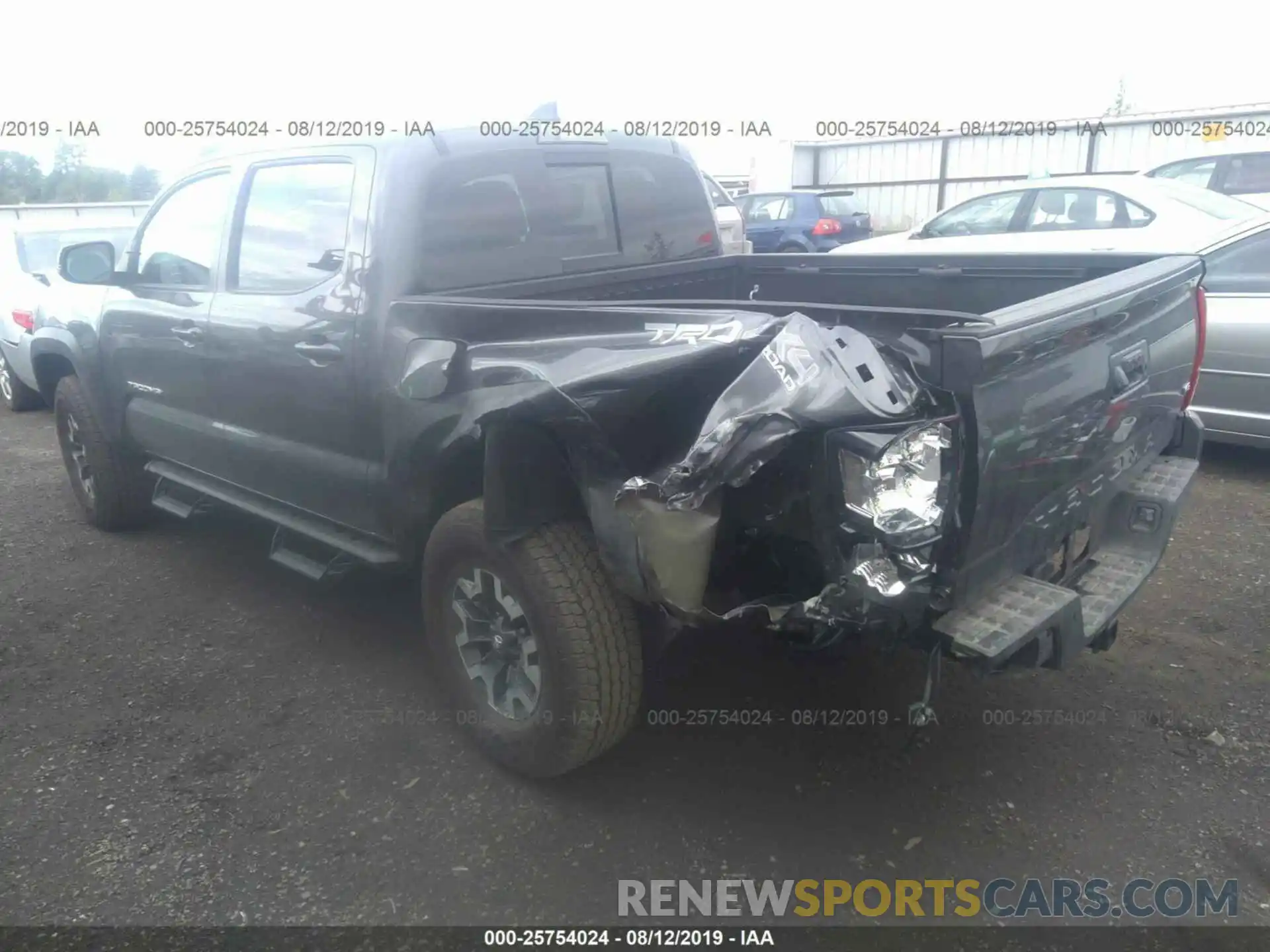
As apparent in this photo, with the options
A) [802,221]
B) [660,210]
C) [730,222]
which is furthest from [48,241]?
[802,221]

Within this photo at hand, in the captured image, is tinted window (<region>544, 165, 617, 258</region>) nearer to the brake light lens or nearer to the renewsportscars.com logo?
the brake light lens

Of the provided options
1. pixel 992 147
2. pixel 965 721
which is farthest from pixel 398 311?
pixel 992 147

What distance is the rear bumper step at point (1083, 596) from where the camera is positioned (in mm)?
2211

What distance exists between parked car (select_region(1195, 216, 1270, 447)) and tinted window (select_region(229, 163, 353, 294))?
436 cm

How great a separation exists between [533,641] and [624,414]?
0.77 m

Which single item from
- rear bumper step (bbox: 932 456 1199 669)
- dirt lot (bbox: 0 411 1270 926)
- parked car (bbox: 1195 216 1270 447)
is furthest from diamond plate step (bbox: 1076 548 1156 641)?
parked car (bbox: 1195 216 1270 447)

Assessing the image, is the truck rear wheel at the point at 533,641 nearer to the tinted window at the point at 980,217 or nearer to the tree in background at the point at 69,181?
the tree in background at the point at 69,181

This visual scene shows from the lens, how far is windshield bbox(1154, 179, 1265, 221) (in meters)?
6.84

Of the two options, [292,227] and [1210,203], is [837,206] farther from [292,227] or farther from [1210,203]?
[292,227]

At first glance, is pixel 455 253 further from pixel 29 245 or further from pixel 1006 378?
pixel 29 245

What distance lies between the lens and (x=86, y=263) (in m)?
4.46

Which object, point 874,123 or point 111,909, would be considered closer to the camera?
point 111,909

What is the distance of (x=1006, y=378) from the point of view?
2.15 m

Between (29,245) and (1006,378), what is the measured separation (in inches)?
319
